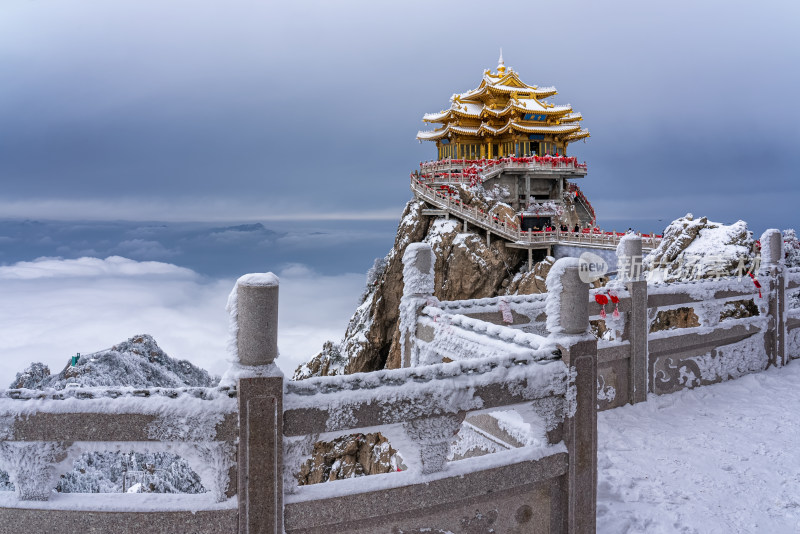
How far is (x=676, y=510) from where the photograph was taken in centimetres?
605

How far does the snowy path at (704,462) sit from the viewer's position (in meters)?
5.95

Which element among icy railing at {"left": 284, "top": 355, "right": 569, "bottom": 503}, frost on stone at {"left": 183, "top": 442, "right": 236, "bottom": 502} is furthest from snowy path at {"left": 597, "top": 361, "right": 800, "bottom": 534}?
frost on stone at {"left": 183, "top": 442, "right": 236, "bottom": 502}

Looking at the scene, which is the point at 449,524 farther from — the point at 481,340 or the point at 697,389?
the point at 697,389

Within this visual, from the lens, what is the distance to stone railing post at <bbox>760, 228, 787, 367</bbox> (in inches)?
428

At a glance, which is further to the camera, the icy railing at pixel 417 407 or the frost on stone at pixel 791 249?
the frost on stone at pixel 791 249

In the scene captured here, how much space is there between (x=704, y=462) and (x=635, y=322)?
7.91 feet

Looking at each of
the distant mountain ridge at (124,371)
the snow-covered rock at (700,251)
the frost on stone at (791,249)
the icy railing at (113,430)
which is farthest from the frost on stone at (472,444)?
the frost on stone at (791,249)

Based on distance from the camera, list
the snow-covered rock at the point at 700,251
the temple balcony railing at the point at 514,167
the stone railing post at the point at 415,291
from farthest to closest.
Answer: the temple balcony railing at the point at 514,167 → the snow-covered rock at the point at 700,251 → the stone railing post at the point at 415,291

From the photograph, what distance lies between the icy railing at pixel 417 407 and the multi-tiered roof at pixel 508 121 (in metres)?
33.5

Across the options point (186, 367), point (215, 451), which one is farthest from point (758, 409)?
point (186, 367)

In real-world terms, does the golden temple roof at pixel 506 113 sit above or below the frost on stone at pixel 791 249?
above

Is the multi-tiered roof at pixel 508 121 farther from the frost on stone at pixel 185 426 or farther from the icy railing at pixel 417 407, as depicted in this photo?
the frost on stone at pixel 185 426

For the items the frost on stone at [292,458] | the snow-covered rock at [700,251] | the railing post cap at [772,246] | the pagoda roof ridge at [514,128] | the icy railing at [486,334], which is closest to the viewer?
the frost on stone at [292,458]

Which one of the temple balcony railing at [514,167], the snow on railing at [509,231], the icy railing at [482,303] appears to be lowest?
the icy railing at [482,303]
